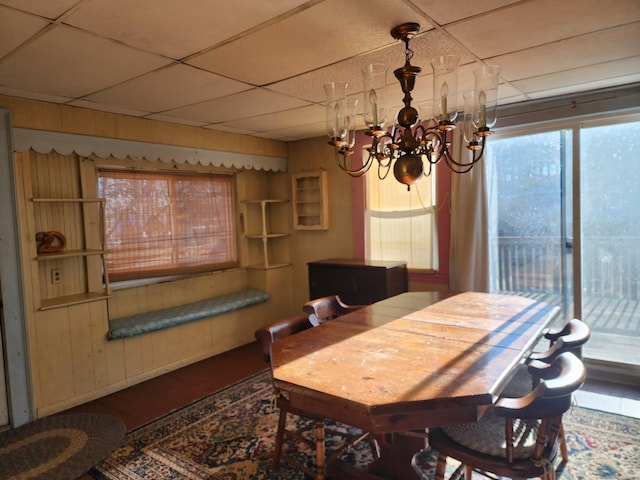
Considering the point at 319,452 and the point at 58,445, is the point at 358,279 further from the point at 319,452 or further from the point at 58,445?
the point at 58,445

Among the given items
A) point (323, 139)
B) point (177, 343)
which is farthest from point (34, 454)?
point (323, 139)

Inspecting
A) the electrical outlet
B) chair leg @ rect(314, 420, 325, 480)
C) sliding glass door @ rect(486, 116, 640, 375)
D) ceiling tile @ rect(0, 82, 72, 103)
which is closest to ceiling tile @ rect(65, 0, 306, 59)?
ceiling tile @ rect(0, 82, 72, 103)

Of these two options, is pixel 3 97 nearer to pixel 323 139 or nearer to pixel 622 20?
pixel 323 139

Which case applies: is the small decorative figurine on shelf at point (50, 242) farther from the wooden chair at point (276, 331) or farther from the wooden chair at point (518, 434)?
the wooden chair at point (518, 434)

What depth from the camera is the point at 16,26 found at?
6.08 feet

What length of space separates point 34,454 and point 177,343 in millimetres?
1576

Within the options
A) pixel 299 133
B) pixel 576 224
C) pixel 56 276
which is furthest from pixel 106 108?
pixel 576 224

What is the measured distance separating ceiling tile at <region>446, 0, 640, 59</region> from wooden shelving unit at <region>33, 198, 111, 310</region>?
3.04 meters

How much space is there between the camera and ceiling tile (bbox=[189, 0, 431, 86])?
180 centimetres

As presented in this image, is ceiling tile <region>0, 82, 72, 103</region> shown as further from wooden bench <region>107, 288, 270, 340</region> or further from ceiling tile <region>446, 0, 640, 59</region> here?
ceiling tile <region>446, 0, 640, 59</region>

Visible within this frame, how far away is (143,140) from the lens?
3729mm

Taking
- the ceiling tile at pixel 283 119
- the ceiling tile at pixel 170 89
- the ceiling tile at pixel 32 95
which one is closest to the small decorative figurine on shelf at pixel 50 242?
the ceiling tile at pixel 32 95

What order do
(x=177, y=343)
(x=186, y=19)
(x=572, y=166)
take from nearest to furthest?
(x=186, y=19), (x=572, y=166), (x=177, y=343)

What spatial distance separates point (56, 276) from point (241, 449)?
2.14m
